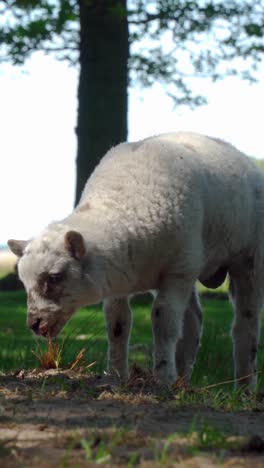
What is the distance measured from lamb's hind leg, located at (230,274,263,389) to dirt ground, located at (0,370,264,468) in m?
1.73

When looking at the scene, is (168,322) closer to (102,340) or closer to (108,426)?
(108,426)

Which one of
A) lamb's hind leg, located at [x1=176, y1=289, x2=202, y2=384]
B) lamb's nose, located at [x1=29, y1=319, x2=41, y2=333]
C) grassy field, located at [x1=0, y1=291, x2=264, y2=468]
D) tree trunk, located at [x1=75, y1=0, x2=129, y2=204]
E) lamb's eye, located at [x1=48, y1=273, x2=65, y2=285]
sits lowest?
lamb's hind leg, located at [x1=176, y1=289, x2=202, y2=384]

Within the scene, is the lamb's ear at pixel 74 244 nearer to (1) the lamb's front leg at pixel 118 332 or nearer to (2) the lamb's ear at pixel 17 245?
(2) the lamb's ear at pixel 17 245

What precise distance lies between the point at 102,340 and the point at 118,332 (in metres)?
3.69

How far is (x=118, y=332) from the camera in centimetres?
609

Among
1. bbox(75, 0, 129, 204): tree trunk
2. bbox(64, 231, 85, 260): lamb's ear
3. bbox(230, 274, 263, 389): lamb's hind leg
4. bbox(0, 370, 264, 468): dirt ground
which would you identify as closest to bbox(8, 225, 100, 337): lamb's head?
bbox(64, 231, 85, 260): lamb's ear

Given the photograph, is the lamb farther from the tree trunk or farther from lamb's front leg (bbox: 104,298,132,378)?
the tree trunk

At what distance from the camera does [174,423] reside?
391 cm

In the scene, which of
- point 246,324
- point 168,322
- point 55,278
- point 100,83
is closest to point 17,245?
point 55,278

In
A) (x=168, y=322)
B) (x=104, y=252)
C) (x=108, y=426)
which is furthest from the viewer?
(x=168, y=322)

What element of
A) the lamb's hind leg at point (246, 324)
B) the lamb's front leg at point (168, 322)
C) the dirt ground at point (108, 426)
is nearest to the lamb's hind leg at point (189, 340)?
the lamb's hind leg at point (246, 324)

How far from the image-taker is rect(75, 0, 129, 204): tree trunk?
13703mm

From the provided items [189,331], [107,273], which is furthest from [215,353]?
[107,273]

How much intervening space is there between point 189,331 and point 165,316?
1210 mm
